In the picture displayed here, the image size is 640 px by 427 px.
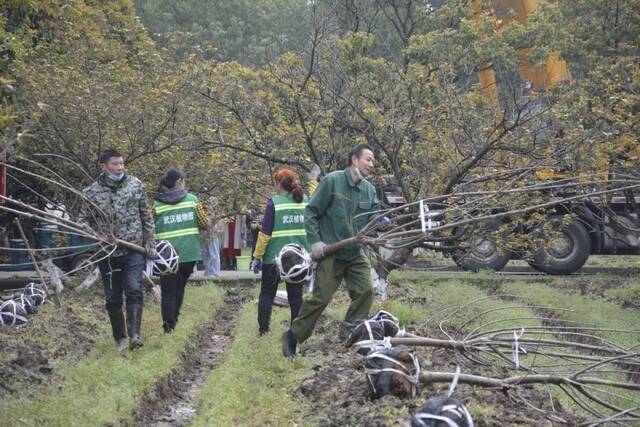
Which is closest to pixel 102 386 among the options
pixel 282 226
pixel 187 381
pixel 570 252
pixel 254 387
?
pixel 254 387

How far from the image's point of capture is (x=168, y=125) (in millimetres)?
14750

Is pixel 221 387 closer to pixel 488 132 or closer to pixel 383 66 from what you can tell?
pixel 488 132

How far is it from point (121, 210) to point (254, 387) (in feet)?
8.97

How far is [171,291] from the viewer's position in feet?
36.3

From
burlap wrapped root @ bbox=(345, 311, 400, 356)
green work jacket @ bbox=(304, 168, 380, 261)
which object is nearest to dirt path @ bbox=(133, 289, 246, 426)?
burlap wrapped root @ bbox=(345, 311, 400, 356)

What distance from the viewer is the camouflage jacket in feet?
32.5

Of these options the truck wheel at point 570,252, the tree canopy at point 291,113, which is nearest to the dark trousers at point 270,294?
the tree canopy at point 291,113

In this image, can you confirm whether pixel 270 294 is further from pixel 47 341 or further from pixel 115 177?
pixel 47 341

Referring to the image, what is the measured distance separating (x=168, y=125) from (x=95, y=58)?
7.07 feet

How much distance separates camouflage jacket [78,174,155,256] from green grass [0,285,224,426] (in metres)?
1.11

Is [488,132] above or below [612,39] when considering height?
below

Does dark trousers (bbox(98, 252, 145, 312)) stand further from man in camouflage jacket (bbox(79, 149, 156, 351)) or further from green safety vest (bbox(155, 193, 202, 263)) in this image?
green safety vest (bbox(155, 193, 202, 263))

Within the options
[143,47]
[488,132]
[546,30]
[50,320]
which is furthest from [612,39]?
[50,320]

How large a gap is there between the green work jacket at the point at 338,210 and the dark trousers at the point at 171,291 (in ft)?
8.42
